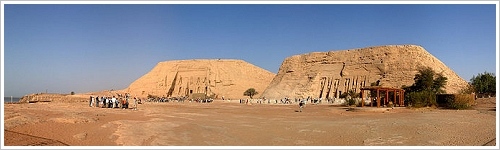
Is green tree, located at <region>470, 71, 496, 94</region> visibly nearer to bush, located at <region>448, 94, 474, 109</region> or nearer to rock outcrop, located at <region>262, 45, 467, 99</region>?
rock outcrop, located at <region>262, 45, 467, 99</region>

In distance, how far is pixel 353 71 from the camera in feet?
188

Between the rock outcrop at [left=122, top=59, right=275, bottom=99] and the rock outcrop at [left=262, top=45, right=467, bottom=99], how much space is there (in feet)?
67.9

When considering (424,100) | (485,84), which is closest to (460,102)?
(424,100)

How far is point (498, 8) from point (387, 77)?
140 feet

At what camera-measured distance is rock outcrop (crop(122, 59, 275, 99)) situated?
8481 cm

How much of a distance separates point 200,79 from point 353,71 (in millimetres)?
37797

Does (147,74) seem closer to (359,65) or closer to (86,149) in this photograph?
(359,65)

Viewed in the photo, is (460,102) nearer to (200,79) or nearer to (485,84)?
(485,84)

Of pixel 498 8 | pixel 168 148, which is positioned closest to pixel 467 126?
pixel 498 8

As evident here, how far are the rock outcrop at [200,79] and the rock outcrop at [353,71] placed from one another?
67.9 ft

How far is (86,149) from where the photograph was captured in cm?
894

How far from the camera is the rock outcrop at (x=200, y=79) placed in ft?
278

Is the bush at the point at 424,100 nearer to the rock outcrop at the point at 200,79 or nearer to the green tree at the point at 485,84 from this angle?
the green tree at the point at 485,84

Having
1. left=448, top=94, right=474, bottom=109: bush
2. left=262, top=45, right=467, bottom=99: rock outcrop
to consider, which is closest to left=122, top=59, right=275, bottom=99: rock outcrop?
left=262, top=45, right=467, bottom=99: rock outcrop
